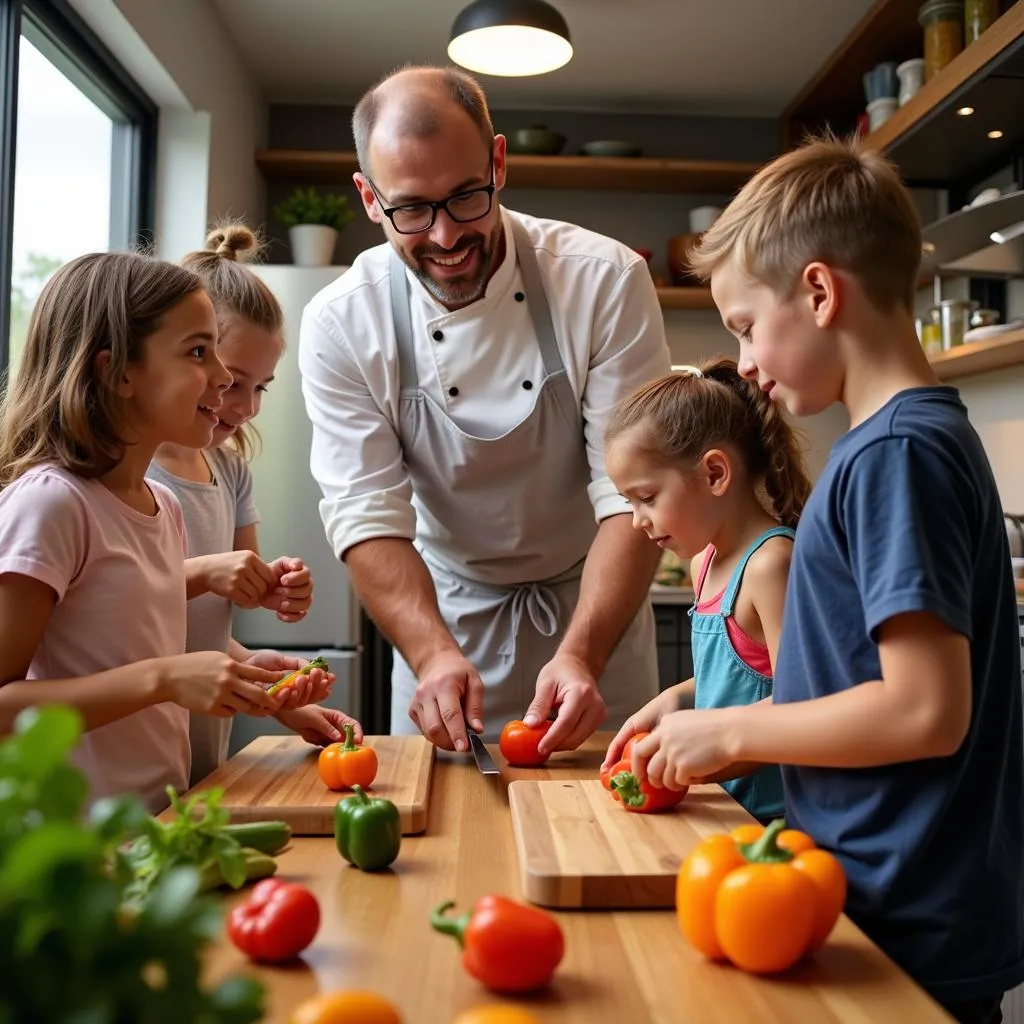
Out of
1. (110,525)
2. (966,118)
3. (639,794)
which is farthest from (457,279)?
(966,118)

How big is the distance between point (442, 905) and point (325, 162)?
166 inches

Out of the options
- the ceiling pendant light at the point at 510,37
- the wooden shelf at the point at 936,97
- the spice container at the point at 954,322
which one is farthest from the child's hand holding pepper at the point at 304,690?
the spice container at the point at 954,322

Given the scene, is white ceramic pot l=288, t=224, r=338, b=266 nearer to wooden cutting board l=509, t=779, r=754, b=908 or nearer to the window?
the window

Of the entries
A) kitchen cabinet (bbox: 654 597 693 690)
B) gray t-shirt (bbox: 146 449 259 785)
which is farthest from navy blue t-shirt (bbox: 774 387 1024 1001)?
kitchen cabinet (bbox: 654 597 693 690)

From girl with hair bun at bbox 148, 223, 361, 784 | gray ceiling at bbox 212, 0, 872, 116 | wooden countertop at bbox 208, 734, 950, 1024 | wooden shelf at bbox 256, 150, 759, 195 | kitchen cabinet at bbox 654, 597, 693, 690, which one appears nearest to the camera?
wooden countertop at bbox 208, 734, 950, 1024

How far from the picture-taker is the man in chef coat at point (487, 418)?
6.25 feet

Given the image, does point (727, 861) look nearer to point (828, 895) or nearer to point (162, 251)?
point (828, 895)

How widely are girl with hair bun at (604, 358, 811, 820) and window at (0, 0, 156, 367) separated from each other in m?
1.53

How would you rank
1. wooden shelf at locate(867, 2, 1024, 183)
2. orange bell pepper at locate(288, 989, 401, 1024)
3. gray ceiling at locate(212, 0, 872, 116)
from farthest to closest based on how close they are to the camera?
→ gray ceiling at locate(212, 0, 872, 116)
wooden shelf at locate(867, 2, 1024, 183)
orange bell pepper at locate(288, 989, 401, 1024)

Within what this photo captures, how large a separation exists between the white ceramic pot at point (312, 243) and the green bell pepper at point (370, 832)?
11.3 feet

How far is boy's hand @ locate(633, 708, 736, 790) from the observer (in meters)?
1.00

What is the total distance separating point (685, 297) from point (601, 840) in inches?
155

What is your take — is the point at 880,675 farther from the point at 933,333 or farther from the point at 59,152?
the point at 933,333

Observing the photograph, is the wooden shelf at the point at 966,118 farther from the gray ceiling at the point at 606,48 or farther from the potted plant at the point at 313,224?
the potted plant at the point at 313,224
